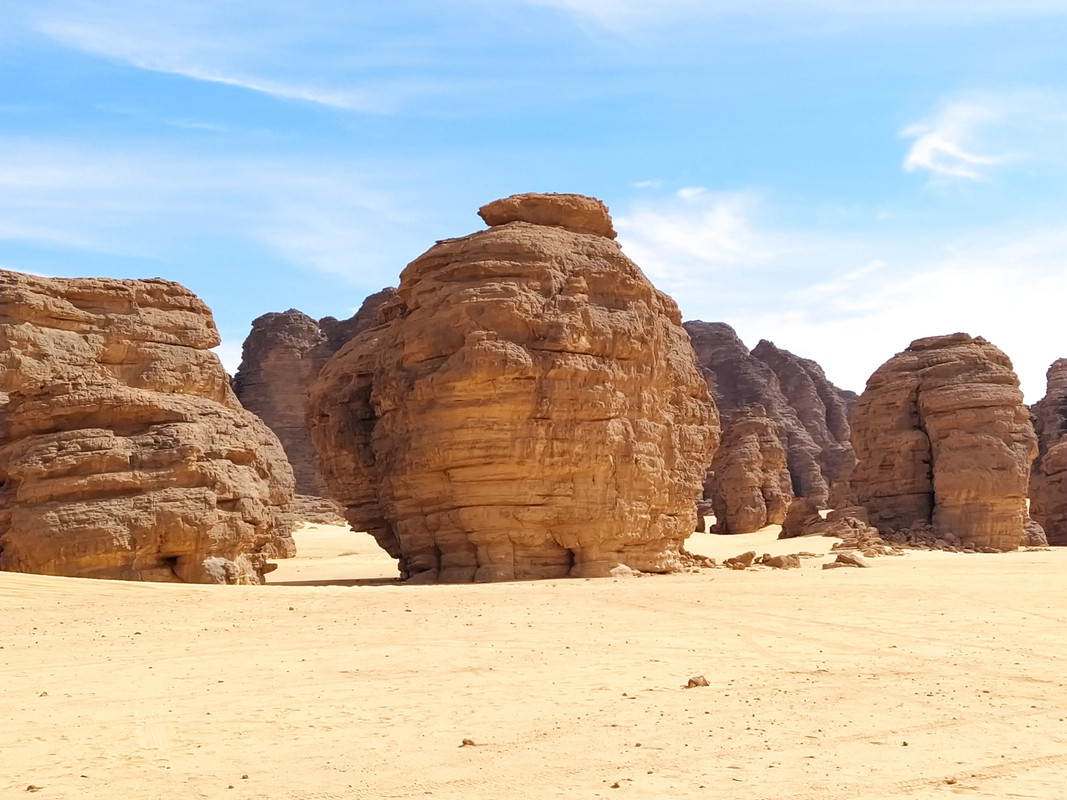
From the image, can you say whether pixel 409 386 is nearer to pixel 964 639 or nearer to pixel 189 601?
pixel 189 601

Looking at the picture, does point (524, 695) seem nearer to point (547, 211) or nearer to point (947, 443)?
point (547, 211)

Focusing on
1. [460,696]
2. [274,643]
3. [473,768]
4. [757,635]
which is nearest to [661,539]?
[757,635]

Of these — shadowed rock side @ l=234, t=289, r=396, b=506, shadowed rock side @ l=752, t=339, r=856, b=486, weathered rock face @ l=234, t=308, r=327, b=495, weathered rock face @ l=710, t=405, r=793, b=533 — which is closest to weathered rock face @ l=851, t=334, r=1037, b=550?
weathered rock face @ l=710, t=405, r=793, b=533

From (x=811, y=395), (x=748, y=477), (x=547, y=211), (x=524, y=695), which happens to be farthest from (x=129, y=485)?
(x=811, y=395)

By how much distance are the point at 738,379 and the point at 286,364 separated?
98.0ft

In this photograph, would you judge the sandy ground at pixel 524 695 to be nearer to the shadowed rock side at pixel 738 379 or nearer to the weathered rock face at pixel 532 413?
the weathered rock face at pixel 532 413

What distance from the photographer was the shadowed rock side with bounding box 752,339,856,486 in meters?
74.9

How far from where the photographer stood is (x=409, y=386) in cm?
1728

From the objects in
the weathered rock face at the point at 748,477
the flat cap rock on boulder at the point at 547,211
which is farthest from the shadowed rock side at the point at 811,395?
the flat cap rock on boulder at the point at 547,211

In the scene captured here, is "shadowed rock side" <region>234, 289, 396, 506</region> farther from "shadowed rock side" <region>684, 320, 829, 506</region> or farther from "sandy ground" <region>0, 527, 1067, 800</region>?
"sandy ground" <region>0, 527, 1067, 800</region>

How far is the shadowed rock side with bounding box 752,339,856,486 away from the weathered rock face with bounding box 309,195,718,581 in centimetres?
5505

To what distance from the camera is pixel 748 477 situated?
43281 mm

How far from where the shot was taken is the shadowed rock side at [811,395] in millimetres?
74875

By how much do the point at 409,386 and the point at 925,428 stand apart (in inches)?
679
